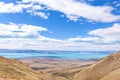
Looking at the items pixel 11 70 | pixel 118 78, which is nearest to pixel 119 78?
pixel 118 78

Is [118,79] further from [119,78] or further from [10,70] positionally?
[10,70]

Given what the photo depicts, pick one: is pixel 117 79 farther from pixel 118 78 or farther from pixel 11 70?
pixel 11 70

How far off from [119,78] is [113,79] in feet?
28.5

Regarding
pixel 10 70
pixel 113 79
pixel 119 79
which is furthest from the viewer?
pixel 113 79

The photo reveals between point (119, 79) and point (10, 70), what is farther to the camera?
point (119, 79)

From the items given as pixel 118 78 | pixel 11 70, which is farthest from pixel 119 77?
pixel 11 70

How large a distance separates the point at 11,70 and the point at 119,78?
191ft

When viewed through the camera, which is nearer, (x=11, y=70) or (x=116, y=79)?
(x=11, y=70)

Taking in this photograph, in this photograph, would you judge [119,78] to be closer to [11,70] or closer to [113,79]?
[113,79]

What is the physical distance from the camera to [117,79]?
132m

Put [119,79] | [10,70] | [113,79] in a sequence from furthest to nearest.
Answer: [113,79] → [119,79] → [10,70]

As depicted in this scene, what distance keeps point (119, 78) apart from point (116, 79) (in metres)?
2.35

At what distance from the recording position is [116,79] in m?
133

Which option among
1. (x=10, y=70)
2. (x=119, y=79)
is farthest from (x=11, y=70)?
(x=119, y=79)
